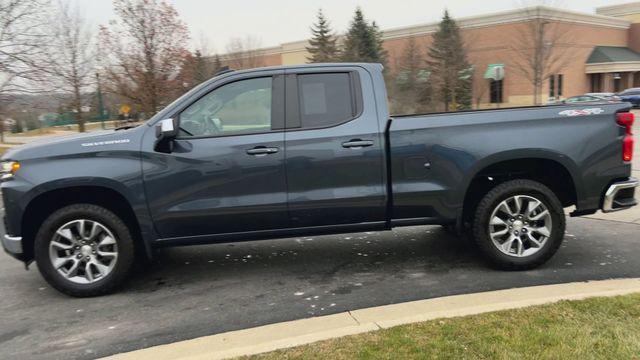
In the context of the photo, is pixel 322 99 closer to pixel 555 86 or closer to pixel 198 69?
pixel 198 69

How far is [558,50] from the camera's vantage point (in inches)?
1902

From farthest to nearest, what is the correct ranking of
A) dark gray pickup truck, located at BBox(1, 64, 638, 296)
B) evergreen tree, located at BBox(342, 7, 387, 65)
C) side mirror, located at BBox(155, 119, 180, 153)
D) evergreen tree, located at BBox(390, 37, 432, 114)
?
evergreen tree, located at BBox(342, 7, 387, 65), evergreen tree, located at BBox(390, 37, 432, 114), dark gray pickup truck, located at BBox(1, 64, 638, 296), side mirror, located at BBox(155, 119, 180, 153)

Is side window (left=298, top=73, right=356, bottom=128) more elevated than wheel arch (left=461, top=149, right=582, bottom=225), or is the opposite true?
side window (left=298, top=73, right=356, bottom=128)

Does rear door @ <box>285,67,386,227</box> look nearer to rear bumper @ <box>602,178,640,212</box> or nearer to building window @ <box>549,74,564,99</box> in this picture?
rear bumper @ <box>602,178,640,212</box>

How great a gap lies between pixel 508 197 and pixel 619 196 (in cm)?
106

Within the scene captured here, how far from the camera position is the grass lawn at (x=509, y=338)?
10.8ft

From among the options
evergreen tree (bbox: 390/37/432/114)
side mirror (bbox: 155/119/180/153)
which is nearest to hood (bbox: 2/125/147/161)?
side mirror (bbox: 155/119/180/153)

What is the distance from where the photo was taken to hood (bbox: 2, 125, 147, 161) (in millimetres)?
4695

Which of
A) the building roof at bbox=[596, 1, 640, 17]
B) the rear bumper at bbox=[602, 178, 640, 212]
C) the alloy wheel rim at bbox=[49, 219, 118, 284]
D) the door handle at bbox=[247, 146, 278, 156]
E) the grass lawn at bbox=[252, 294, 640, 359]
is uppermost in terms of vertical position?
the building roof at bbox=[596, 1, 640, 17]

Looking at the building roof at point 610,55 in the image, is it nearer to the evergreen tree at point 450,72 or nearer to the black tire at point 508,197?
the evergreen tree at point 450,72

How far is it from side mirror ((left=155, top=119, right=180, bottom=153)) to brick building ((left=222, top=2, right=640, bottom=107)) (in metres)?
44.2

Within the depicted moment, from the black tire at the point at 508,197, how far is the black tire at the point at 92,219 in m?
3.16

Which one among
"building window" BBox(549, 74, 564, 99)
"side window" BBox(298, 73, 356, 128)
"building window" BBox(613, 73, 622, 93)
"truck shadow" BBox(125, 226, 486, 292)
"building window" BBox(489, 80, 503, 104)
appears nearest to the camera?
"side window" BBox(298, 73, 356, 128)

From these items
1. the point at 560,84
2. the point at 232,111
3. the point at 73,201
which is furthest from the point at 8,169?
the point at 560,84
